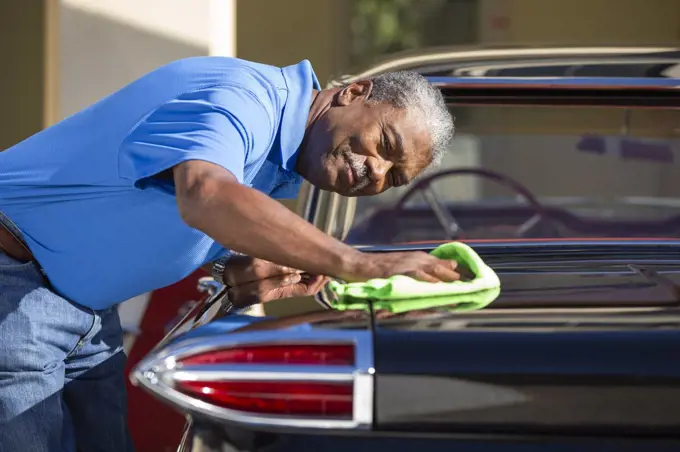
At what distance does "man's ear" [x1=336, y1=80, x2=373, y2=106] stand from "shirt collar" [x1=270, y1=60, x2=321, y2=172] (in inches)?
2.9

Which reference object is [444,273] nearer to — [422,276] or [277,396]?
[422,276]

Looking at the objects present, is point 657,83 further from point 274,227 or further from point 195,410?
point 195,410

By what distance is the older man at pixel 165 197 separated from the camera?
6.03 feet

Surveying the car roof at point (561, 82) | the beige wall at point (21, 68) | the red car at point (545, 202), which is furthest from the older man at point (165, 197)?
the beige wall at point (21, 68)

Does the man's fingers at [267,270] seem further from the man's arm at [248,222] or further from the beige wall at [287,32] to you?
the beige wall at [287,32]

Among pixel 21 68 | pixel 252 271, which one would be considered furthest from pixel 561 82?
pixel 21 68

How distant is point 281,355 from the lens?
1.64 m

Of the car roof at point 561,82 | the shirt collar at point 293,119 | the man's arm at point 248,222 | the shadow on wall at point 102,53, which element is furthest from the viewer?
the shadow on wall at point 102,53

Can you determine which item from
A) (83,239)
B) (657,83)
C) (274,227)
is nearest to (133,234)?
(83,239)

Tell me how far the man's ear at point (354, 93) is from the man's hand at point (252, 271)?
423 mm

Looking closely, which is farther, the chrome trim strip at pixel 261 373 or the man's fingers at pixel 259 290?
the man's fingers at pixel 259 290

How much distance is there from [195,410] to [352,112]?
0.86m

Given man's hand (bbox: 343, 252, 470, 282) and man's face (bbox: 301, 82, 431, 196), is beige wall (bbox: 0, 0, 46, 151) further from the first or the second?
man's hand (bbox: 343, 252, 470, 282)

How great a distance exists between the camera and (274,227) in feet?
5.90
